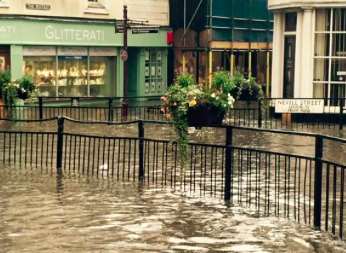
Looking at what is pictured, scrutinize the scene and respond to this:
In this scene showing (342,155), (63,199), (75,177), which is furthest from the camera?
(342,155)

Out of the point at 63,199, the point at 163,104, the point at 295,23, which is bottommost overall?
the point at 63,199

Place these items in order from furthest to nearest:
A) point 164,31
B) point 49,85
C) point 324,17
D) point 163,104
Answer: point 164,31
point 49,85
point 324,17
point 163,104

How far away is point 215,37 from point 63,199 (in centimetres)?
3393

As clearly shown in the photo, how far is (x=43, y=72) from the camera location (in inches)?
1540

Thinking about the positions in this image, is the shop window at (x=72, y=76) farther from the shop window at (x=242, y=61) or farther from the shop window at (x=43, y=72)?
the shop window at (x=242, y=61)

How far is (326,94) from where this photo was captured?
30062 mm

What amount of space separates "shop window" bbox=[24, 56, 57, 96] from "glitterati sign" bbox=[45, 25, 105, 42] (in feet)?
3.47

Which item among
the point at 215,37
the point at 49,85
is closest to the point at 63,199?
the point at 49,85

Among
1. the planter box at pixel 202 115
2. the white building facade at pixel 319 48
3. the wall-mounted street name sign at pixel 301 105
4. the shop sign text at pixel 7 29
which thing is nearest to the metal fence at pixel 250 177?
the planter box at pixel 202 115

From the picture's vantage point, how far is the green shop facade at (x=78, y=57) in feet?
123

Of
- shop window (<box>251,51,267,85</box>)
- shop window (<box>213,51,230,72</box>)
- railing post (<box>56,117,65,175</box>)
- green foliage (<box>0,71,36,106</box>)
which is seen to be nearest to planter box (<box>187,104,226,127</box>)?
railing post (<box>56,117,65,175</box>)

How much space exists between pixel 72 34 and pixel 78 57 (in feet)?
4.44

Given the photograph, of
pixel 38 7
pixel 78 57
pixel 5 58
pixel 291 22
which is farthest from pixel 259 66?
pixel 291 22

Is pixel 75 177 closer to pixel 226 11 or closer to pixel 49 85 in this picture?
pixel 49 85
